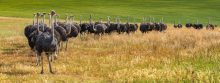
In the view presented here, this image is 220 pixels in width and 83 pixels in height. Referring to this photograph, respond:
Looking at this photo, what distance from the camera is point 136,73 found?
51.6ft

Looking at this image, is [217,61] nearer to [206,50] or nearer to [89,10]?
[206,50]

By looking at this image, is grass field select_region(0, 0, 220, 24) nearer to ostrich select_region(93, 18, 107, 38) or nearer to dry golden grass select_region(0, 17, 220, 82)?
ostrich select_region(93, 18, 107, 38)

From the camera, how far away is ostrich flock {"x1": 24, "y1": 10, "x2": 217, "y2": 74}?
17.2 m

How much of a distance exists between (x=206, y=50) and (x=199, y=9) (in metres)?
70.8

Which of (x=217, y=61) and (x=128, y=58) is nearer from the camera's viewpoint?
(x=217, y=61)

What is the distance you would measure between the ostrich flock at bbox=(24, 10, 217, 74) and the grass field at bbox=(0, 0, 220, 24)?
37.2m

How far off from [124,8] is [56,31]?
71065mm

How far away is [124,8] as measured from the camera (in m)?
91.6

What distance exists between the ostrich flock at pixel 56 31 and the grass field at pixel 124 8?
37155mm

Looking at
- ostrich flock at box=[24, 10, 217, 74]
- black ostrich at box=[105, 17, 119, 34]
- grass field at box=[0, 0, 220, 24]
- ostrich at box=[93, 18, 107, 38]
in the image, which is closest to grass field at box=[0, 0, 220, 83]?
ostrich flock at box=[24, 10, 217, 74]

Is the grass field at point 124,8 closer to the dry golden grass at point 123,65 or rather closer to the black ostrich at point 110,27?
the black ostrich at point 110,27

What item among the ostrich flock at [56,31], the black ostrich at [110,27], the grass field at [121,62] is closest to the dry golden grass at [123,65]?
the grass field at [121,62]

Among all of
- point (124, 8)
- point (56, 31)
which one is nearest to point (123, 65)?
point (56, 31)

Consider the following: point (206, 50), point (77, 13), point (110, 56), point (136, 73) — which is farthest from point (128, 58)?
point (77, 13)
